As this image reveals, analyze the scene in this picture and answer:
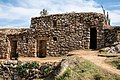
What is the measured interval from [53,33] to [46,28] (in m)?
0.73

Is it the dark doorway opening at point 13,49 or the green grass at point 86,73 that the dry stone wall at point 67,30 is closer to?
the dark doorway opening at point 13,49

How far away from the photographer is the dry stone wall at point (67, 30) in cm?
1903

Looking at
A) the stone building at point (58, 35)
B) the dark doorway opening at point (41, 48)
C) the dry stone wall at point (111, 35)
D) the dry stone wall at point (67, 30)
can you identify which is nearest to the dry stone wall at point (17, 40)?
the stone building at point (58, 35)

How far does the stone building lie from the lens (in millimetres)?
18953

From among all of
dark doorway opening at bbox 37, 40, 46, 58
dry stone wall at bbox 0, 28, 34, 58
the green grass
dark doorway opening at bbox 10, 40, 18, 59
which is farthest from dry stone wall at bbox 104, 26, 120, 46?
the green grass

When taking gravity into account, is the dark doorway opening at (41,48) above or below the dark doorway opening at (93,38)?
below

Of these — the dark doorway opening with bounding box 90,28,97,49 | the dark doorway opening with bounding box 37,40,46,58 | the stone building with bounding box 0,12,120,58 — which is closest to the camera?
the stone building with bounding box 0,12,120,58

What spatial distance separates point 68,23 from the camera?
19625mm

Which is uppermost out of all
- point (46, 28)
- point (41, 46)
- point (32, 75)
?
point (46, 28)

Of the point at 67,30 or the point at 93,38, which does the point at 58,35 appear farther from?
the point at 93,38

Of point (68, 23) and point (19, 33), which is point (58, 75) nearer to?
point (68, 23)

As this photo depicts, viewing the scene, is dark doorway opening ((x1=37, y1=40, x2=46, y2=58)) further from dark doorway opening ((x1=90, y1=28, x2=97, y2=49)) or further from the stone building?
dark doorway opening ((x1=90, y1=28, x2=97, y2=49))

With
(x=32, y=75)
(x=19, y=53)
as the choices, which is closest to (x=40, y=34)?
(x=19, y=53)

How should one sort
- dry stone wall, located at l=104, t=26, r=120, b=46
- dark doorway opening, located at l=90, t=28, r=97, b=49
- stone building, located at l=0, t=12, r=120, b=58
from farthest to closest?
dark doorway opening, located at l=90, t=28, r=97, b=49
stone building, located at l=0, t=12, r=120, b=58
dry stone wall, located at l=104, t=26, r=120, b=46
